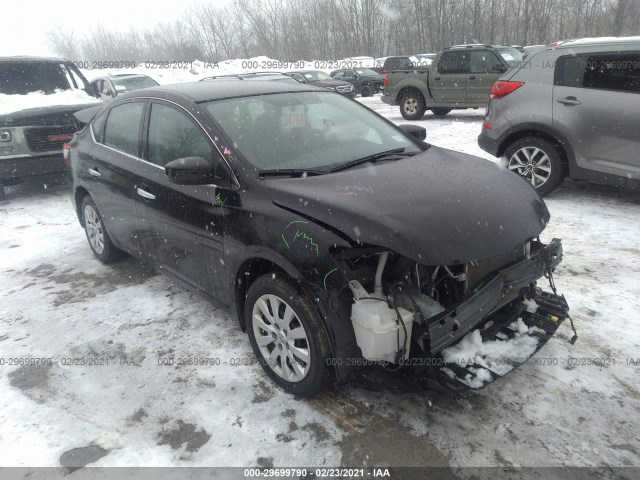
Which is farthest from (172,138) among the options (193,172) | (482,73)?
(482,73)

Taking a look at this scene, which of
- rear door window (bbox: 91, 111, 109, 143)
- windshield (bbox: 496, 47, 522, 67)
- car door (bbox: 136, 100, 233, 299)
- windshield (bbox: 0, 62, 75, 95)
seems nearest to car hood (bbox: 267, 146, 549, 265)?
car door (bbox: 136, 100, 233, 299)

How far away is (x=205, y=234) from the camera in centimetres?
306

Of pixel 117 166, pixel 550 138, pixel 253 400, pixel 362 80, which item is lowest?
pixel 253 400

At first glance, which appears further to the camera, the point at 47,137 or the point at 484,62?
the point at 484,62

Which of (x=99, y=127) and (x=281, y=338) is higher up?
(x=99, y=127)

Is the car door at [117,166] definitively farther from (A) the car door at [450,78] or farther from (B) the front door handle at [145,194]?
(A) the car door at [450,78]

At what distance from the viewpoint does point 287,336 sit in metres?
2.63

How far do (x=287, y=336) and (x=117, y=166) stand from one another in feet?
7.73

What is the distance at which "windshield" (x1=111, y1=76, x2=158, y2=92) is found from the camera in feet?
42.1

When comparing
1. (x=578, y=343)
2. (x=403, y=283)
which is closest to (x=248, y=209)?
(x=403, y=283)

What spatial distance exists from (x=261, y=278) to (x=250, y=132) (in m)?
1.00

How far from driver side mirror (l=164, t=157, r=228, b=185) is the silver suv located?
14.2 ft

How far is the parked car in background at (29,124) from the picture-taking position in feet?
22.0

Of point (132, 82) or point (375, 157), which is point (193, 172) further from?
point (132, 82)
